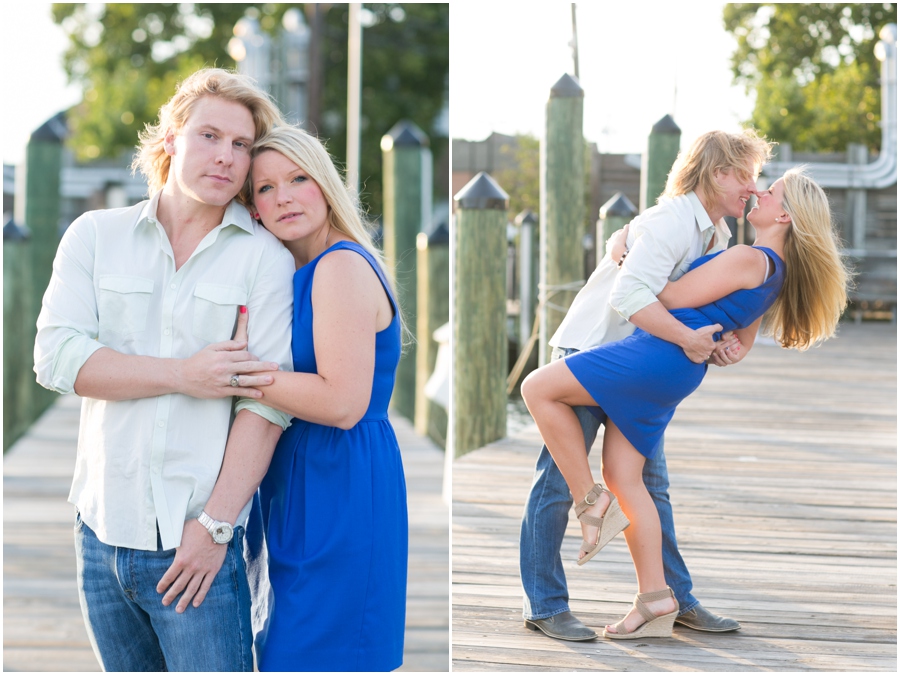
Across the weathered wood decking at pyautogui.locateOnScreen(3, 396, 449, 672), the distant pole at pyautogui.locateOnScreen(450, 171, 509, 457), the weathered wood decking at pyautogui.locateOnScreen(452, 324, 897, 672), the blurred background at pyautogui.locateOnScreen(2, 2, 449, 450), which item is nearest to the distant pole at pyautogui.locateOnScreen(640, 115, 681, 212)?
the distant pole at pyautogui.locateOnScreen(450, 171, 509, 457)

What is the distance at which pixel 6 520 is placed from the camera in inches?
196

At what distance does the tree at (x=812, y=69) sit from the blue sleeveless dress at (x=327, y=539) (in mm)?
16752

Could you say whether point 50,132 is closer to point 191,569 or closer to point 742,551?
point 742,551

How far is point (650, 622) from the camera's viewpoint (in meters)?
2.92

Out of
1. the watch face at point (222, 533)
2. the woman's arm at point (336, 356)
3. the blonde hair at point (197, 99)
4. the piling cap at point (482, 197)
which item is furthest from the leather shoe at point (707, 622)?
the piling cap at point (482, 197)

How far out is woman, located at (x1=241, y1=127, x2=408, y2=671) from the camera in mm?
2004

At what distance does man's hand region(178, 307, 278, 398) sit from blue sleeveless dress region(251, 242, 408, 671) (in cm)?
14

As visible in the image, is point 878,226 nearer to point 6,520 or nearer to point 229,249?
point 6,520

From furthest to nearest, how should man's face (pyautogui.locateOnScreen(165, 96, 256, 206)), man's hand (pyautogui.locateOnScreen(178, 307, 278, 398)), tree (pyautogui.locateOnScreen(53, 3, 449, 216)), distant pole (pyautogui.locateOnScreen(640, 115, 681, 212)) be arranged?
1. tree (pyautogui.locateOnScreen(53, 3, 449, 216))
2. distant pole (pyautogui.locateOnScreen(640, 115, 681, 212))
3. man's face (pyautogui.locateOnScreen(165, 96, 256, 206))
4. man's hand (pyautogui.locateOnScreen(178, 307, 278, 398))

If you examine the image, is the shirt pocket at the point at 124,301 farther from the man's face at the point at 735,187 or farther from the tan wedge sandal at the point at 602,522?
the man's face at the point at 735,187

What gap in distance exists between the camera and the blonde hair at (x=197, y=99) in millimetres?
2092

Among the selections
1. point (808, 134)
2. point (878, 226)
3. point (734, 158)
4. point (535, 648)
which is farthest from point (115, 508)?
point (808, 134)

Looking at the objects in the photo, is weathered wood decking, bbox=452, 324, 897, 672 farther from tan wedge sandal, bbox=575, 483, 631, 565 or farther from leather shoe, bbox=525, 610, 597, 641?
tan wedge sandal, bbox=575, 483, 631, 565

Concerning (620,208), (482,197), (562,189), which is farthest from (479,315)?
(620,208)
